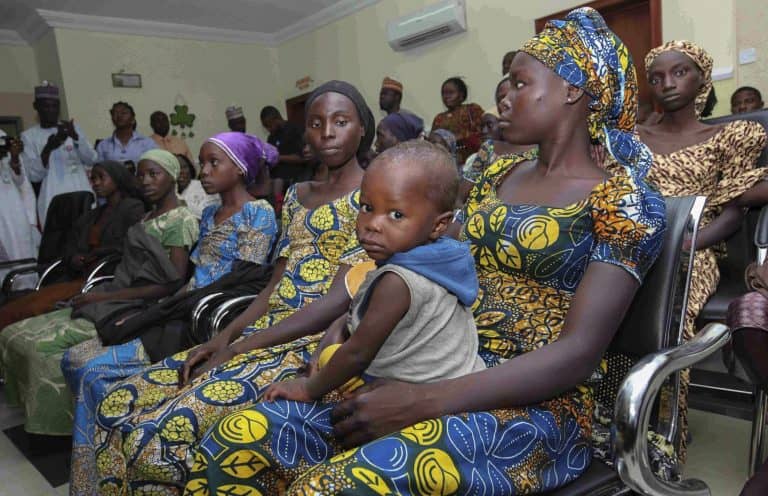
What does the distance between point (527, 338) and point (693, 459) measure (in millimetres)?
1371

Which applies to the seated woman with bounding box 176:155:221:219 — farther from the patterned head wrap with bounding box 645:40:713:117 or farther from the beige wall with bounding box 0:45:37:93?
the beige wall with bounding box 0:45:37:93

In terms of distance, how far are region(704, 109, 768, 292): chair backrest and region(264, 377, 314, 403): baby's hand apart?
1582 mm

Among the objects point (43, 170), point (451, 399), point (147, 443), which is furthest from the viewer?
point (43, 170)

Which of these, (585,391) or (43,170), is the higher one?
(43,170)

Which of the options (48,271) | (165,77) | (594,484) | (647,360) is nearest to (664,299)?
(647,360)

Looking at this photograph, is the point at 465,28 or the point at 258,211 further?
the point at 465,28

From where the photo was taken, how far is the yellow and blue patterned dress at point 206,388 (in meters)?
1.24

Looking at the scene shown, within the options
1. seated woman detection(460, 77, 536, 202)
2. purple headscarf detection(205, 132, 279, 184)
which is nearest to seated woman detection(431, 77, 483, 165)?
seated woman detection(460, 77, 536, 202)

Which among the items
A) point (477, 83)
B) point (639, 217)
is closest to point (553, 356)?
point (639, 217)

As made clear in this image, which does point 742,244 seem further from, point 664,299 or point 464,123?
point 464,123

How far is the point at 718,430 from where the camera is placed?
233 cm

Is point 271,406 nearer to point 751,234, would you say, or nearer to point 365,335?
point 365,335

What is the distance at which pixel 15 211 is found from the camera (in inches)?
197

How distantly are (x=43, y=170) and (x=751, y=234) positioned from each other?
5.41m
